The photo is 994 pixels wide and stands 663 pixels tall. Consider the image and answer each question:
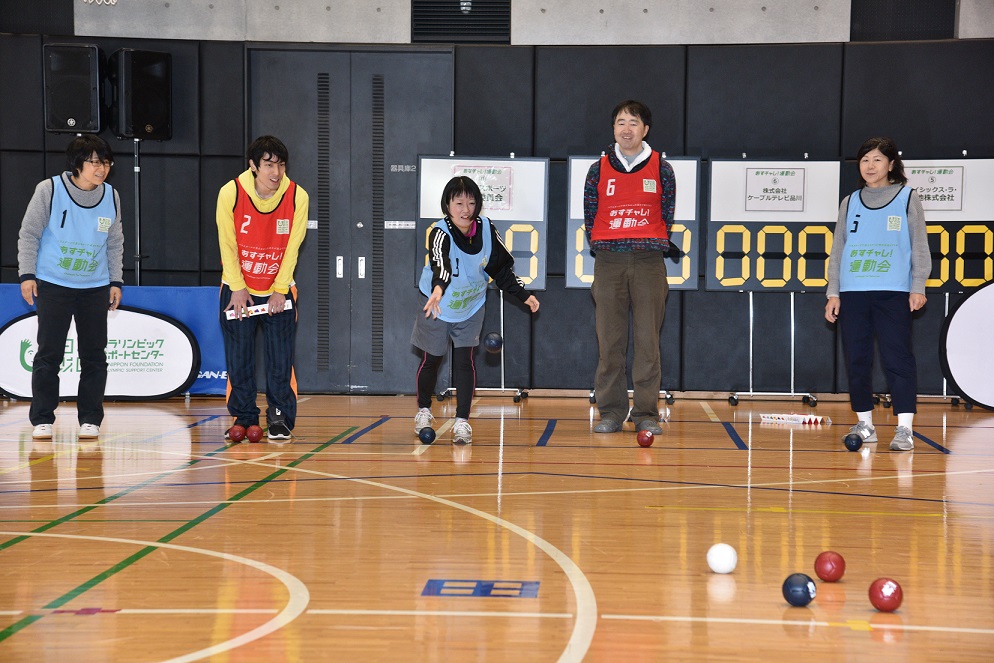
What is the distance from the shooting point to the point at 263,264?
5.59 meters

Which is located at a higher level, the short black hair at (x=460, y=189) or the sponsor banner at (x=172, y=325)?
the short black hair at (x=460, y=189)

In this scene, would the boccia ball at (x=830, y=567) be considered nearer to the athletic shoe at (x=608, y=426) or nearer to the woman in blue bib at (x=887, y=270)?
the woman in blue bib at (x=887, y=270)

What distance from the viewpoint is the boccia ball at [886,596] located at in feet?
8.38

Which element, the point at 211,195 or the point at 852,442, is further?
the point at 211,195

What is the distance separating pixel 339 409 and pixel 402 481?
11.0ft

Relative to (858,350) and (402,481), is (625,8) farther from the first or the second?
(402,481)

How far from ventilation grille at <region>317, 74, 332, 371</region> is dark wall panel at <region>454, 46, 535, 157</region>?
1.17m

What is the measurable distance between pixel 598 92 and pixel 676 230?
58.1 inches

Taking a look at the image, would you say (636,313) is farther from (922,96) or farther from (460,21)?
(922,96)

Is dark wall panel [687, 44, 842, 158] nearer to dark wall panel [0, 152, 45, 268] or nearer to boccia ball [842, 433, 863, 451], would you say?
boccia ball [842, 433, 863, 451]

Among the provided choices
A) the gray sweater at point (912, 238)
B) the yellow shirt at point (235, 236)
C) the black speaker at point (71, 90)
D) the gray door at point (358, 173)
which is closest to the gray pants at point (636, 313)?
the gray sweater at point (912, 238)

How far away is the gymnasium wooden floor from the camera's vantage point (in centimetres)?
234

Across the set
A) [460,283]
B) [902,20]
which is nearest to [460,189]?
[460,283]

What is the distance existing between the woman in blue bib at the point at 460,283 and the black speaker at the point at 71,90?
13.9 feet
